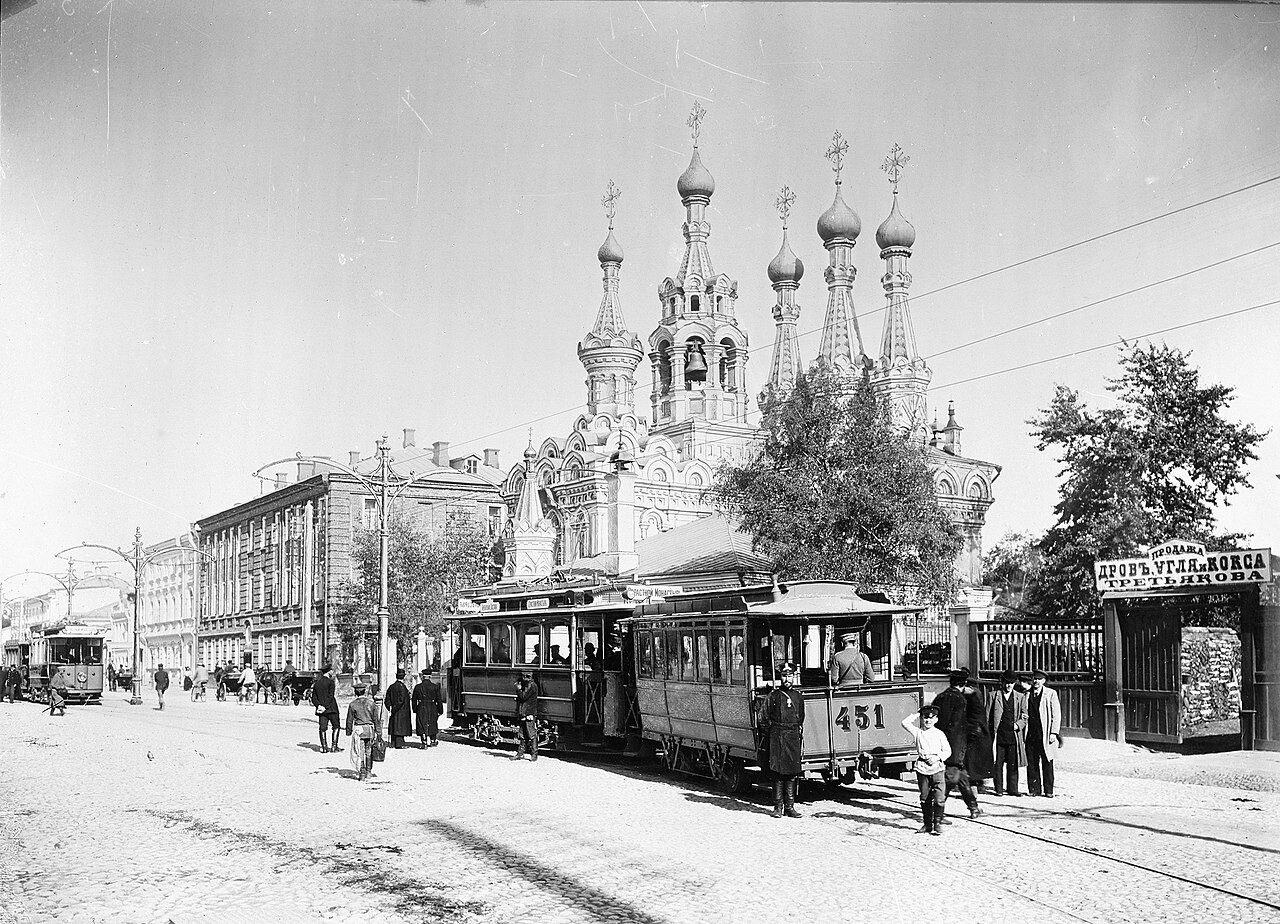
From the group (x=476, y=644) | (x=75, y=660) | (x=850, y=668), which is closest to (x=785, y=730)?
(x=850, y=668)

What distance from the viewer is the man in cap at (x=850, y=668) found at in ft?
45.5

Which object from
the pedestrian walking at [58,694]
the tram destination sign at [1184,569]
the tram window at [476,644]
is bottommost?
the pedestrian walking at [58,694]

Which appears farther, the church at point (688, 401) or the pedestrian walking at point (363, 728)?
the church at point (688, 401)

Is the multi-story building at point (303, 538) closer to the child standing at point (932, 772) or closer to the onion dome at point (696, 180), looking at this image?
the onion dome at point (696, 180)

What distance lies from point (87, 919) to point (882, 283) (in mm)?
70355

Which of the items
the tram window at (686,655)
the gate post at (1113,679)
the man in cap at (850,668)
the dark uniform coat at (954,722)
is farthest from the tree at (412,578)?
the dark uniform coat at (954,722)

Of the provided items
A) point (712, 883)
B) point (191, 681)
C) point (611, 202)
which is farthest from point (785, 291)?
point (712, 883)

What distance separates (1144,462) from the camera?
29.6m

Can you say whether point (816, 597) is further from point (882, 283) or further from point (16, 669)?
point (882, 283)

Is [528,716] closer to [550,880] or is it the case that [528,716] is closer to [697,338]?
[550,880]

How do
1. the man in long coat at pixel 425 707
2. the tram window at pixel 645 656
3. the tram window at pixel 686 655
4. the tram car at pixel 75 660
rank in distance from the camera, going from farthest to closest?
the tram car at pixel 75 660 < the man in long coat at pixel 425 707 < the tram window at pixel 645 656 < the tram window at pixel 686 655

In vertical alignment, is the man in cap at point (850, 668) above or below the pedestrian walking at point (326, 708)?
above

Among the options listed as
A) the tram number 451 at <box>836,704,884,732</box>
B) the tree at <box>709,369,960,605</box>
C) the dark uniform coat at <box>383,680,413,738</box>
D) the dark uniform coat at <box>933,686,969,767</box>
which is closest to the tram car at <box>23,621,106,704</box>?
the dark uniform coat at <box>383,680,413,738</box>

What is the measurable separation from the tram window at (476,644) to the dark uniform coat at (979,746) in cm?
1153
